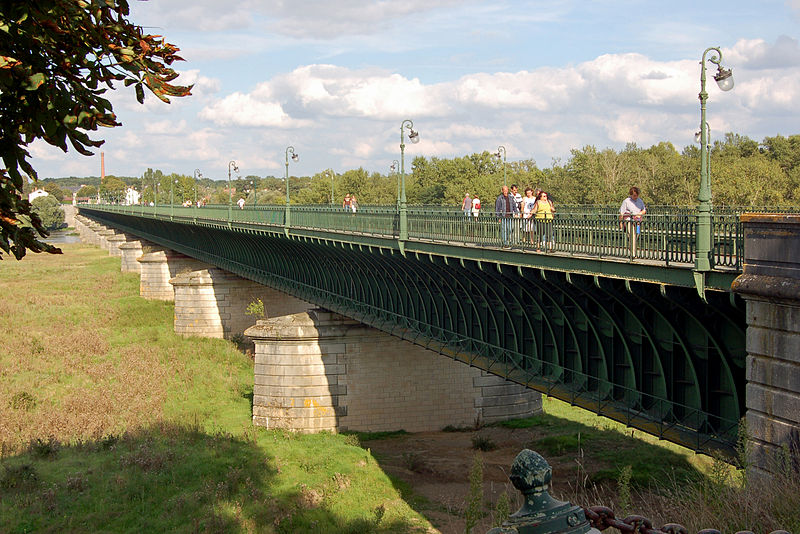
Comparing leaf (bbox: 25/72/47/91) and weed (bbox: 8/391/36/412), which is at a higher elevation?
leaf (bbox: 25/72/47/91)

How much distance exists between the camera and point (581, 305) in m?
15.7

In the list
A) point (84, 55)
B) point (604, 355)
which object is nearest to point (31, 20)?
point (84, 55)

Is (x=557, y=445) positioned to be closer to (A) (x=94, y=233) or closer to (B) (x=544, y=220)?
(B) (x=544, y=220)

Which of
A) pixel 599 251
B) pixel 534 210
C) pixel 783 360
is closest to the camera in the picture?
pixel 783 360

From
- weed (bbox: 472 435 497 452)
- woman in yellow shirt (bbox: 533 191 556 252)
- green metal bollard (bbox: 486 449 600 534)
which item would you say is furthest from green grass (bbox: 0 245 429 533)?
green metal bollard (bbox: 486 449 600 534)

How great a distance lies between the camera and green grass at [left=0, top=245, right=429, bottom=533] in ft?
66.3

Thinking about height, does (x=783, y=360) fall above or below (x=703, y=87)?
below

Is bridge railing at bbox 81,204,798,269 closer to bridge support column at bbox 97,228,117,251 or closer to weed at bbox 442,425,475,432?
weed at bbox 442,425,475,432

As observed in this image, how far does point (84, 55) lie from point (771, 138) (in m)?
63.6

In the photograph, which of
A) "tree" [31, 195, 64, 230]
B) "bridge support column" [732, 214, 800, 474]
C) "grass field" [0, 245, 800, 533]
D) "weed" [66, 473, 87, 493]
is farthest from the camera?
"tree" [31, 195, 64, 230]

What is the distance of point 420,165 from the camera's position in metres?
85.8

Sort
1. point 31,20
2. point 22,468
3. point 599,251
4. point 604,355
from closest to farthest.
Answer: point 31,20 < point 599,251 < point 604,355 < point 22,468

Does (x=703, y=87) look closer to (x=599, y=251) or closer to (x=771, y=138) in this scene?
(x=599, y=251)

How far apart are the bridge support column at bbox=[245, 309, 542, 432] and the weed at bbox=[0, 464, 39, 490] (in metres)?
8.98
